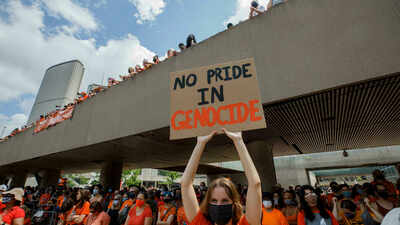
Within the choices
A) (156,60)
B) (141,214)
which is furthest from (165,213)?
(156,60)

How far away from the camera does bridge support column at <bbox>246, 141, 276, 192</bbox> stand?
8781 millimetres

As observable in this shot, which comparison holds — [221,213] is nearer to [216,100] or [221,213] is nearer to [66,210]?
[216,100]

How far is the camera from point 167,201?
518 centimetres

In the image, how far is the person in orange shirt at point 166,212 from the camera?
4754 mm

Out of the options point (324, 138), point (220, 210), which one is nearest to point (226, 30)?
point (220, 210)

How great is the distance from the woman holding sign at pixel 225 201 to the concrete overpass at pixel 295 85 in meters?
4.62

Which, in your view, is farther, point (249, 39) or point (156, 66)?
point (156, 66)

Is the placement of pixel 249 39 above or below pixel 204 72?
above

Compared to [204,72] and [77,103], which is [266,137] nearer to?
[204,72]

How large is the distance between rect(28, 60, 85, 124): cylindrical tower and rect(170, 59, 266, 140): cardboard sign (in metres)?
35.8

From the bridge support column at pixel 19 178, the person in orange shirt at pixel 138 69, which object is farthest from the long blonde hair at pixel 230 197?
the bridge support column at pixel 19 178

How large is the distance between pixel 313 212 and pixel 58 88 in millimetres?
39035

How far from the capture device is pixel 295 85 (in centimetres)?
566

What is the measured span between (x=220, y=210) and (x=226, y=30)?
22.4 feet
